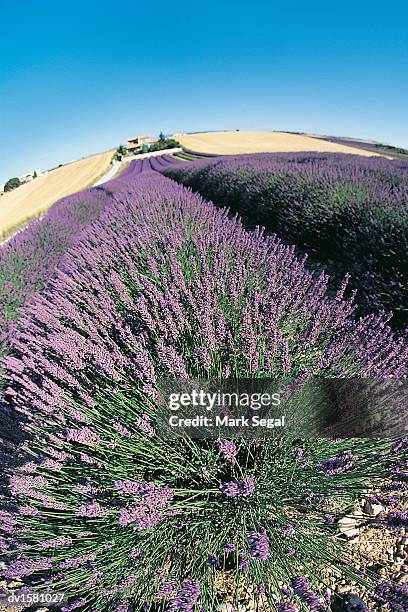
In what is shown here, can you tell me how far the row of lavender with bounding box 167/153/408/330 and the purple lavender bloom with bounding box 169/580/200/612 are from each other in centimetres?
285

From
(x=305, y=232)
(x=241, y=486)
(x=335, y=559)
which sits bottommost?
(x=335, y=559)

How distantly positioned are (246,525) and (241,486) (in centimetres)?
12

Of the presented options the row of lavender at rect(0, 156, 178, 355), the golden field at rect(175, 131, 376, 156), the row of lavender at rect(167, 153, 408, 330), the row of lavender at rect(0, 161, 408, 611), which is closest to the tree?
the golden field at rect(175, 131, 376, 156)

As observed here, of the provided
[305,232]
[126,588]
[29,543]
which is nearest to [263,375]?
[126,588]

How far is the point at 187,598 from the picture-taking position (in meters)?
0.99

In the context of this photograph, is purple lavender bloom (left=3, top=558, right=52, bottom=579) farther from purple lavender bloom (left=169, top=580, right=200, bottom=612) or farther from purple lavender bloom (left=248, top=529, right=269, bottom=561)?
purple lavender bloom (left=248, top=529, right=269, bottom=561)

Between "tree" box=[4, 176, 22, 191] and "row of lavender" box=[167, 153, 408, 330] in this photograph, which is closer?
"row of lavender" box=[167, 153, 408, 330]

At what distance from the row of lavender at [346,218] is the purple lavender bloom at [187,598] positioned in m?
2.85

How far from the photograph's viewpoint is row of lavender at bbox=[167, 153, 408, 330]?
11.1 feet

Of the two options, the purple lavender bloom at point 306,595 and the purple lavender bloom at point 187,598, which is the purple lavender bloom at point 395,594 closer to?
the purple lavender bloom at point 306,595

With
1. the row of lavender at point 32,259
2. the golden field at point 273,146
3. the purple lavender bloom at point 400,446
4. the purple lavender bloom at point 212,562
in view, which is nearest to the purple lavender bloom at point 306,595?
the purple lavender bloom at point 212,562

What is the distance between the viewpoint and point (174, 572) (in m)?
1.17

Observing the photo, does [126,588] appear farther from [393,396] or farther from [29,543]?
[393,396]

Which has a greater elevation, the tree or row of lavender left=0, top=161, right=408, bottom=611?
the tree
